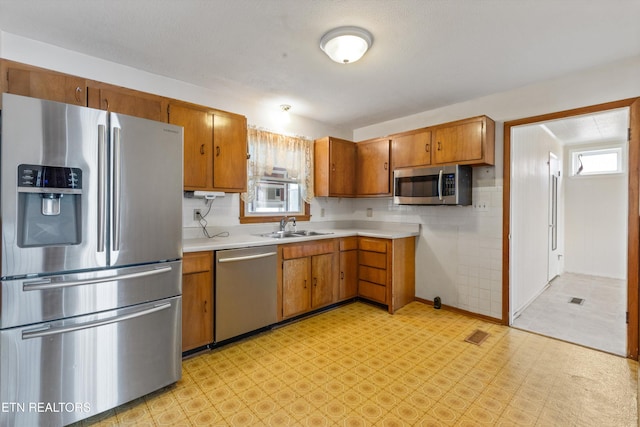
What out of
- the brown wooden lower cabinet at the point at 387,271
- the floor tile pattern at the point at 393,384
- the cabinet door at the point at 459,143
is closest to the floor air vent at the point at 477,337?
the floor tile pattern at the point at 393,384

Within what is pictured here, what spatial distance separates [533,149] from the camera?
3.95m

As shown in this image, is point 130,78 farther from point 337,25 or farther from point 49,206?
point 337,25

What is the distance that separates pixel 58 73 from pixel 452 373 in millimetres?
3710

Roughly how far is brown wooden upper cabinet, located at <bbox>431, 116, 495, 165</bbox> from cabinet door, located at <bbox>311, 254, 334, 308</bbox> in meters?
1.74

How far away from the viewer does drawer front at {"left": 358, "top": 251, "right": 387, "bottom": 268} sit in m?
3.57

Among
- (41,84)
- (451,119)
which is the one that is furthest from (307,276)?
(41,84)

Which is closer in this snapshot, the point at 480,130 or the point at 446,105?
the point at 480,130

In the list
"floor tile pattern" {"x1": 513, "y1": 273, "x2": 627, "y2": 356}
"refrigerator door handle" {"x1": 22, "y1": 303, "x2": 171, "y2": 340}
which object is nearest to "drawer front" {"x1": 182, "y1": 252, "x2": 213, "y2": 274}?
"refrigerator door handle" {"x1": 22, "y1": 303, "x2": 171, "y2": 340}

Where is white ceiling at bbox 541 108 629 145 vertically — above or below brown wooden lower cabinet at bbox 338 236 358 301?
above

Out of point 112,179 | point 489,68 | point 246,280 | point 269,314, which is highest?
point 489,68

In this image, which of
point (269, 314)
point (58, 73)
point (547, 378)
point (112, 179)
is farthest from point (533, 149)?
point (58, 73)

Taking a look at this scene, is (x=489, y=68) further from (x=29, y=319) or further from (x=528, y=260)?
(x=29, y=319)

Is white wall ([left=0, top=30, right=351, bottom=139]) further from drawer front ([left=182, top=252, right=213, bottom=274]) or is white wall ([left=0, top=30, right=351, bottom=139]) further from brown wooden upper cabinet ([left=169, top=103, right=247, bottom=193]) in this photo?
drawer front ([left=182, top=252, right=213, bottom=274])

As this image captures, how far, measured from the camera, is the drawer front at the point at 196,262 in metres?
2.39
